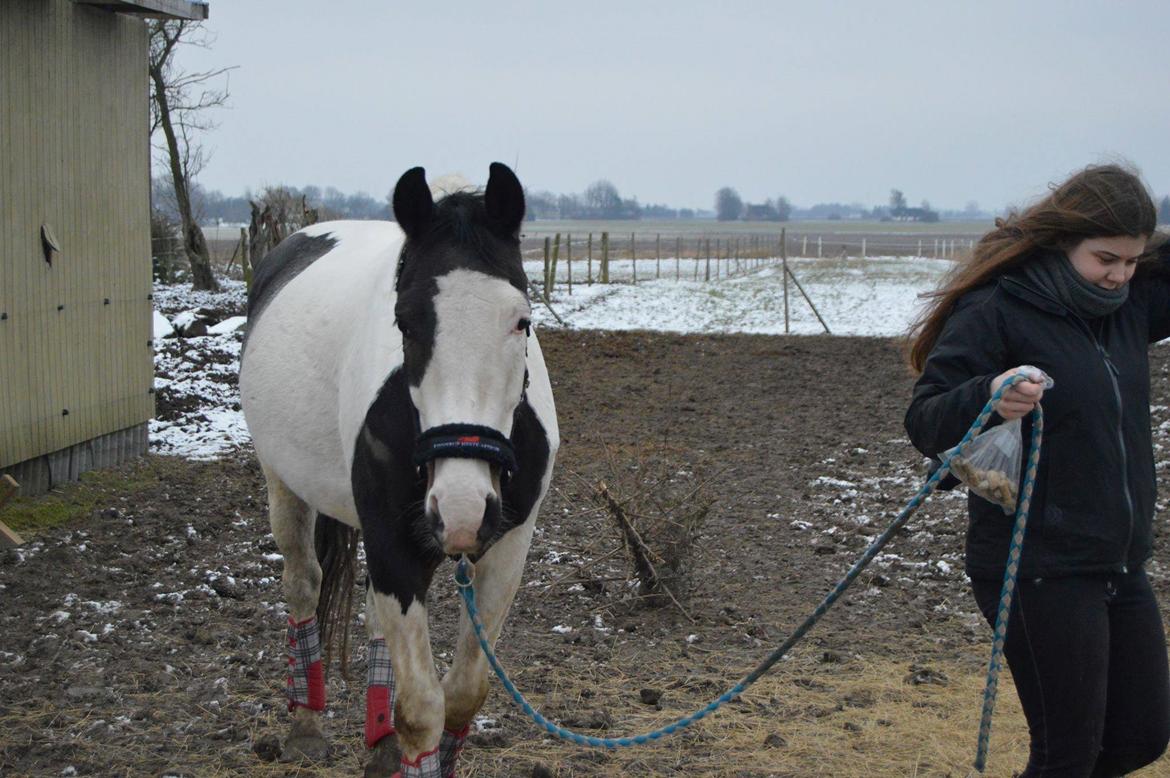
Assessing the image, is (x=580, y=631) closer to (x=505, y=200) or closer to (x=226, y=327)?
(x=505, y=200)

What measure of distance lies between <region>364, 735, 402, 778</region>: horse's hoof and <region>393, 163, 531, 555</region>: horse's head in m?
1.37

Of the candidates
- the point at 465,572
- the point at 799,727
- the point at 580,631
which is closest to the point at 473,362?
the point at 465,572

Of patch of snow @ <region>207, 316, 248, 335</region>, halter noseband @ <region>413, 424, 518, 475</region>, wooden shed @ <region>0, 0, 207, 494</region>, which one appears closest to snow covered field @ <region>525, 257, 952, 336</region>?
patch of snow @ <region>207, 316, 248, 335</region>

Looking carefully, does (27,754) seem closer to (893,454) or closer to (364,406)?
(364,406)

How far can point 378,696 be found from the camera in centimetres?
357

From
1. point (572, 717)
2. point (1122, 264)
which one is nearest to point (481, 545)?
point (1122, 264)

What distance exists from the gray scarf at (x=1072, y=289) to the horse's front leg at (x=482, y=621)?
4.75 ft

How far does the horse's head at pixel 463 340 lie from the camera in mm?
2359

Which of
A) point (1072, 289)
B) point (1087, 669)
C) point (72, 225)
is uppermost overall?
point (72, 225)

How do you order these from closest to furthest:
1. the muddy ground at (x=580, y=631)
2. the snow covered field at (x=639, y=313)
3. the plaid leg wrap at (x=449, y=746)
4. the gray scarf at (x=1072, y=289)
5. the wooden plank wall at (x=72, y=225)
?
the gray scarf at (x=1072, y=289) → the plaid leg wrap at (x=449, y=746) → the muddy ground at (x=580, y=631) → the wooden plank wall at (x=72, y=225) → the snow covered field at (x=639, y=313)

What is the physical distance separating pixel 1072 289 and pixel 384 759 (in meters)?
2.43

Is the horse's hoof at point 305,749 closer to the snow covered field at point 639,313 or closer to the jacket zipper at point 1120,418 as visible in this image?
the snow covered field at point 639,313

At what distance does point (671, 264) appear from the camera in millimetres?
41625

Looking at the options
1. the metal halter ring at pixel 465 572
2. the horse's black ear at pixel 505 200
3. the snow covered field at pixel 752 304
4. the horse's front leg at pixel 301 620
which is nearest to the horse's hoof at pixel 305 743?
the horse's front leg at pixel 301 620
